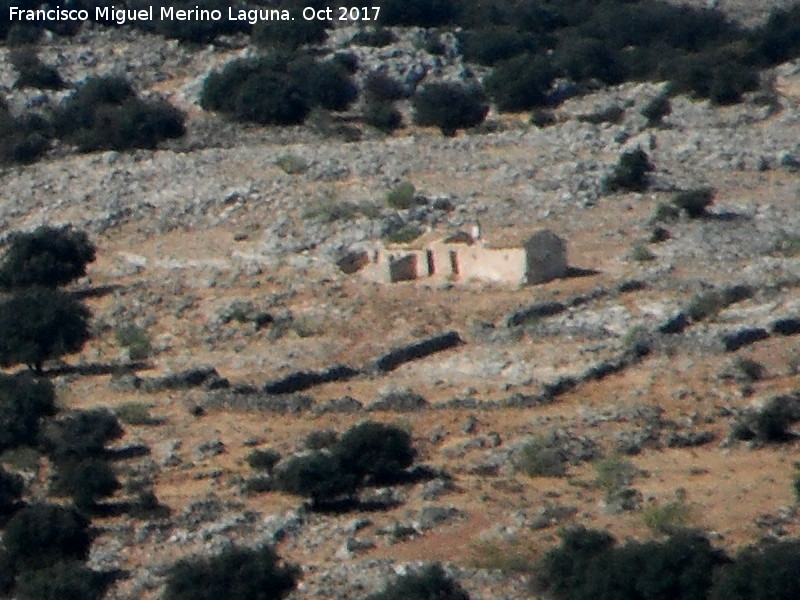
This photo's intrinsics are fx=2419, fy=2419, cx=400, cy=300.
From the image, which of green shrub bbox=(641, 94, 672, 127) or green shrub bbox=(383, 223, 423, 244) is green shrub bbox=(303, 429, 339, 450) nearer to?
green shrub bbox=(383, 223, 423, 244)

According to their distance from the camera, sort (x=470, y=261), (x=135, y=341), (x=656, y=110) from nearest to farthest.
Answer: (x=135, y=341) → (x=470, y=261) → (x=656, y=110)

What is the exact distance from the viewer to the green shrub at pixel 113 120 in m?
48.3

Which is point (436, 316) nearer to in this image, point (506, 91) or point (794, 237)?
point (794, 237)

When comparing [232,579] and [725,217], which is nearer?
[232,579]

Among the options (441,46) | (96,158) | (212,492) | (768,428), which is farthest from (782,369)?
(441,46)

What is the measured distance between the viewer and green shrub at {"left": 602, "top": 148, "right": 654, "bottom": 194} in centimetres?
4128

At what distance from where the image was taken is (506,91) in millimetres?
51438

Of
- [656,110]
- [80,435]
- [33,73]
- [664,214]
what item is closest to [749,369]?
Answer: [80,435]

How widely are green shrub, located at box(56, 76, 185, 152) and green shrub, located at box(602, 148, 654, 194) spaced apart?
36.3 feet

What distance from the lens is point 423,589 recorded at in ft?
65.4

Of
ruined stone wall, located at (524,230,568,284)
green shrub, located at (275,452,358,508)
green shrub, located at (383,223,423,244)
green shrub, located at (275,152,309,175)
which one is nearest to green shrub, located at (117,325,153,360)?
green shrub, located at (383,223,423,244)

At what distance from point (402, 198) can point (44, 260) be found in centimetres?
635

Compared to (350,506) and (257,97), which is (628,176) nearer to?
(257,97)

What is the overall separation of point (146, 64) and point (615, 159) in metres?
15.5
